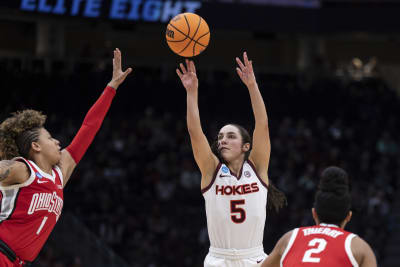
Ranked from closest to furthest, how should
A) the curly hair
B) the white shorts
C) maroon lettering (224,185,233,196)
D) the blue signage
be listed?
the curly hair → the white shorts → maroon lettering (224,185,233,196) → the blue signage

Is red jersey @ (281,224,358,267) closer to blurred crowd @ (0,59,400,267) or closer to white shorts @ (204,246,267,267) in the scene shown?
white shorts @ (204,246,267,267)

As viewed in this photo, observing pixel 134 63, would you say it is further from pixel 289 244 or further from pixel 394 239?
pixel 289 244

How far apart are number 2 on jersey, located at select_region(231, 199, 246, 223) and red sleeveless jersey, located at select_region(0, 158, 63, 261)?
160 cm

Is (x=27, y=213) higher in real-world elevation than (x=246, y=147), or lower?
lower

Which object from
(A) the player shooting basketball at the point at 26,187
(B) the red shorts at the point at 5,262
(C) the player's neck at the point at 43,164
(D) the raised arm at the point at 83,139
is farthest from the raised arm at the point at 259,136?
(B) the red shorts at the point at 5,262

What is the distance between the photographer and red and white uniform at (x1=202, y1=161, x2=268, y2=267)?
5.97 m

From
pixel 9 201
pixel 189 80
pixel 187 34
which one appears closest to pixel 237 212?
pixel 189 80

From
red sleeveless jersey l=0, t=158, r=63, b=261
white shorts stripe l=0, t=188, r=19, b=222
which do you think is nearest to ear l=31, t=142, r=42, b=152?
red sleeveless jersey l=0, t=158, r=63, b=261

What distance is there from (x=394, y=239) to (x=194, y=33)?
38.6ft

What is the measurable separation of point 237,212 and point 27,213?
1838 millimetres

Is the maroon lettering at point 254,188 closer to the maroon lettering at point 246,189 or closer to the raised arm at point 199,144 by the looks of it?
the maroon lettering at point 246,189

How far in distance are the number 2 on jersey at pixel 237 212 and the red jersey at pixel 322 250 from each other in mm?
1546

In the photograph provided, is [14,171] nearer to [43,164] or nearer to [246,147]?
[43,164]

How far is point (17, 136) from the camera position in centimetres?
519
